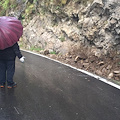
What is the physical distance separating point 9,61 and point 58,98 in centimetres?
167

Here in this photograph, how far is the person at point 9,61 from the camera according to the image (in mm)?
4522

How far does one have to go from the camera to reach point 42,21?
1130 centimetres

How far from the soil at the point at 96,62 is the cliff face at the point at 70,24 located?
13.6 inches

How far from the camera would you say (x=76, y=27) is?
8.91 m

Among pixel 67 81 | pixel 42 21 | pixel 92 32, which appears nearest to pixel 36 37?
pixel 42 21

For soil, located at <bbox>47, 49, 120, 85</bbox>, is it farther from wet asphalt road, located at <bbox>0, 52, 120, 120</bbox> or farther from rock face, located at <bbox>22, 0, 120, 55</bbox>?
wet asphalt road, located at <bbox>0, 52, 120, 120</bbox>

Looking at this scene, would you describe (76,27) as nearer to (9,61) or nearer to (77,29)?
(77,29)

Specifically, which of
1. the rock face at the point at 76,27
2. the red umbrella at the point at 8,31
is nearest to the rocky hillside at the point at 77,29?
the rock face at the point at 76,27

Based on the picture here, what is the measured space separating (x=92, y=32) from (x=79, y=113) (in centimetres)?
481

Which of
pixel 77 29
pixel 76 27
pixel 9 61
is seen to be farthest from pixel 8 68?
pixel 76 27

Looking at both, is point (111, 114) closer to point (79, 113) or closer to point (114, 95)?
point (79, 113)

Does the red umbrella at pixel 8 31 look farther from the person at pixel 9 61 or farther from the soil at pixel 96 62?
the soil at pixel 96 62

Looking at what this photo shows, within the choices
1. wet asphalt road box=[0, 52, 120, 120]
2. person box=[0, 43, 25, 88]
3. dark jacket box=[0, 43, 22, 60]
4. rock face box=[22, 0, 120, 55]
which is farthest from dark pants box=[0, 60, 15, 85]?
rock face box=[22, 0, 120, 55]

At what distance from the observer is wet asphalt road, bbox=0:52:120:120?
352cm
